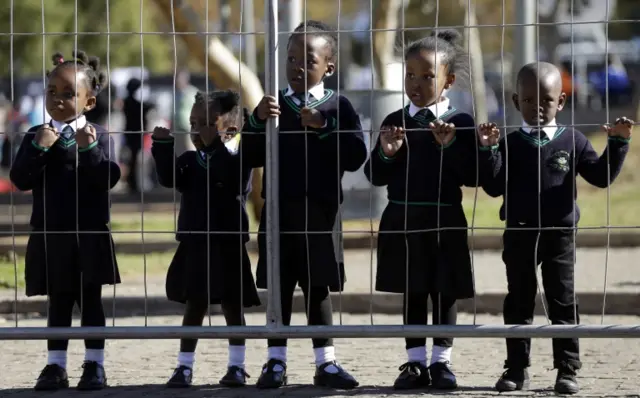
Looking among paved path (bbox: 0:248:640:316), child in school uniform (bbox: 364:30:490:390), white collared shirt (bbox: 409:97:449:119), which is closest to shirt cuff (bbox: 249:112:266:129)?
child in school uniform (bbox: 364:30:490:390)

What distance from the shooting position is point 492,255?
13.5m

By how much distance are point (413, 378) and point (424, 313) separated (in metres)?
0.31

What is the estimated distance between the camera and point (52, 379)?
6.62 meters

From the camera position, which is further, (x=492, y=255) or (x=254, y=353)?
(x=492, y=255)

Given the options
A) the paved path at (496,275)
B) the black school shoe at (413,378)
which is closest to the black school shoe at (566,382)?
the black school shoe at (413,378)

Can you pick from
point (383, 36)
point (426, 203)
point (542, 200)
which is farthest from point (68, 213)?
point (383, 36)

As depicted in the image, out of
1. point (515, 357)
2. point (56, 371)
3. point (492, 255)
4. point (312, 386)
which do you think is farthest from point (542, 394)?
point (492, 255)

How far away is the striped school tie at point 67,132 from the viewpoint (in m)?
6.60

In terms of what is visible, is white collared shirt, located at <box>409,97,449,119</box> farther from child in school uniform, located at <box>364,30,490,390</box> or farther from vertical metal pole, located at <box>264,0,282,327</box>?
vertical metal pole, located at <box>264,0,282,327</box>

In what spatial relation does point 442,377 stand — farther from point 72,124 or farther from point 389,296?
point 389,296

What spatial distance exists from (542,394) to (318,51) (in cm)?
185

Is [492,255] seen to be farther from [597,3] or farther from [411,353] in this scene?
[411,353]

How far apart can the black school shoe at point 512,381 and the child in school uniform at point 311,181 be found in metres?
0.67

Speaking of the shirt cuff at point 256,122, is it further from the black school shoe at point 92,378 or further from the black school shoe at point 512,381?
the black school shoe at point 512,381
